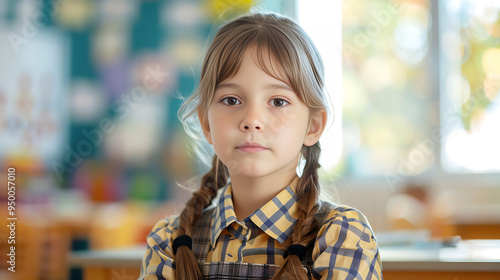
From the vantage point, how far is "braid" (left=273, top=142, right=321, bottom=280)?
3.02 feet

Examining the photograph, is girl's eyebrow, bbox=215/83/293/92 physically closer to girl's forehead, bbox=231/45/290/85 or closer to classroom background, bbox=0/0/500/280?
girl's forehead, bbox=231/45/290/85

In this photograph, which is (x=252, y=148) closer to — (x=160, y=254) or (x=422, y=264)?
(x=160, y=254)

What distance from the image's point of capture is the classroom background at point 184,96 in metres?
4.00

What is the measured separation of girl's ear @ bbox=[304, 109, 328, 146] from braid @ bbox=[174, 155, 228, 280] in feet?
0.68

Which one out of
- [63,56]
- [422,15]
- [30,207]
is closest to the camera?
[30,207]

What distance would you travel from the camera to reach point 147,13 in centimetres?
470

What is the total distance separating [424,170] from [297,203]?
331cm

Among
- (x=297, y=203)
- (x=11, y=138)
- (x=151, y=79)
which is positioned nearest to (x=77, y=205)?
(x=11, y=138)

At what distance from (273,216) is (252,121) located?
0.59 feet

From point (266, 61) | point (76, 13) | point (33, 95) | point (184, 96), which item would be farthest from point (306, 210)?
point (76, 13)

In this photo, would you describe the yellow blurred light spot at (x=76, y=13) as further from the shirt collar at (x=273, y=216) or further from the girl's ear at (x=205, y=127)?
the shirt collar at (x=273, y=216)

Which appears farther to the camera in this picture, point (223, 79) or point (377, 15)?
point (377, 15)

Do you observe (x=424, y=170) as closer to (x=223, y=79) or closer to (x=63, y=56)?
(x=63, y=56)

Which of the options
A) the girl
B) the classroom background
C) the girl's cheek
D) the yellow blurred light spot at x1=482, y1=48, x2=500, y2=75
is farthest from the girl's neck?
the yellow blurred light spot at x1=482, y1=48, x2=500, y2=75
